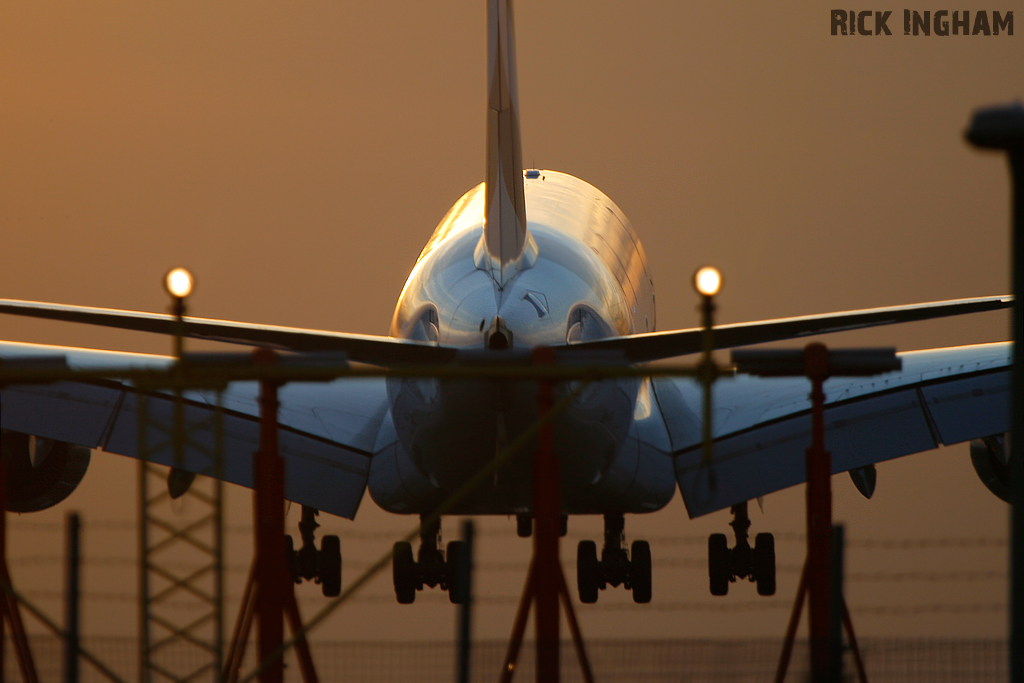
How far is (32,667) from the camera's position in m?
11.4

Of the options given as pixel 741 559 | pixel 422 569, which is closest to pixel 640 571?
pixel 741 559

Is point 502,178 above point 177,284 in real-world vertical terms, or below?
above

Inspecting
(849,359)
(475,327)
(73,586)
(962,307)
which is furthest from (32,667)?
(962,307)

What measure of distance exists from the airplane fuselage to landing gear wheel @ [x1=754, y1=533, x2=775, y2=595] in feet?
8.22

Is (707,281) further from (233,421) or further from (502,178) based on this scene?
(233,421)

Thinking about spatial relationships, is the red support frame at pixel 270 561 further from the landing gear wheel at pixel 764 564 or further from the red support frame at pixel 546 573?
the landing gear wheel at pixel 764 564

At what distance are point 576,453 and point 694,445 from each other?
4.08 m

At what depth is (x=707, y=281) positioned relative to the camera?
1005cm

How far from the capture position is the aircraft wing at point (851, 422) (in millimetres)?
17969

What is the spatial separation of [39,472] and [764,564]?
10.2 meters

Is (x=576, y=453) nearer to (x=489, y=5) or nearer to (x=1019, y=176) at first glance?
(x=489, y=5)

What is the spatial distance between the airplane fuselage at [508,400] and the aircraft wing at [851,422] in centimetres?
96

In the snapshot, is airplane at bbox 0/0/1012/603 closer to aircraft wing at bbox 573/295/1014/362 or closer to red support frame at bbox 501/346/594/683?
aircraft wing at bbox 573/295/1014/362

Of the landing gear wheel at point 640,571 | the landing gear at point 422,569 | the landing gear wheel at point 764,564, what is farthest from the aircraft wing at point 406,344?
the landing gear wheel at point 764,564
